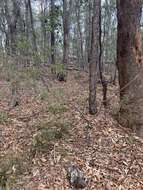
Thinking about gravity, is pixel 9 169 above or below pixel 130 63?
below

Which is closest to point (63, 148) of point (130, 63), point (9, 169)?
point (9, 169)

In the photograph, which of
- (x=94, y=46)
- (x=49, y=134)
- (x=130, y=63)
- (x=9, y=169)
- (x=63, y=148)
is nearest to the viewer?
(x=9, y=169)

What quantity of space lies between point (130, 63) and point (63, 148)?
7.16ft

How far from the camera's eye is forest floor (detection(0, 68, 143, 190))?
17.0 feet

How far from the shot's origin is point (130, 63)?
6594mm

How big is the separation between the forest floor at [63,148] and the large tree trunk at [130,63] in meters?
0.35

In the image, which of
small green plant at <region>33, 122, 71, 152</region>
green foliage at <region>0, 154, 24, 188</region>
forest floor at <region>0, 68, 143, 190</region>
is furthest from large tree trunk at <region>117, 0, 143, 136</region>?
green foliage at <region>0, 154, 24, 188</region>

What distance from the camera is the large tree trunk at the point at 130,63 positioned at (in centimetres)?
645

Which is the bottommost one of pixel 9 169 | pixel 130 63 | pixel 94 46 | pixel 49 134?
pixel 9 169

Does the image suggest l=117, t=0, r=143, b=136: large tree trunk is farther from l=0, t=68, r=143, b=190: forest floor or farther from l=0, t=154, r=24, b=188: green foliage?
l=0, t=154, r=24, b=188: green foliage

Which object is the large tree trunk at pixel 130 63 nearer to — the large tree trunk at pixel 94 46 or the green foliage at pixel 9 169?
the large tree trunk at pixel 94 46

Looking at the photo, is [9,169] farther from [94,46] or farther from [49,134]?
[94,46]

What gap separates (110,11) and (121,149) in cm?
1654

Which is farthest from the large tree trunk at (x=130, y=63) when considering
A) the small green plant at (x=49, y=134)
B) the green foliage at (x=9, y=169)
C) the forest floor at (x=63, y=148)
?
the green foliage at (x=9, y=169)
